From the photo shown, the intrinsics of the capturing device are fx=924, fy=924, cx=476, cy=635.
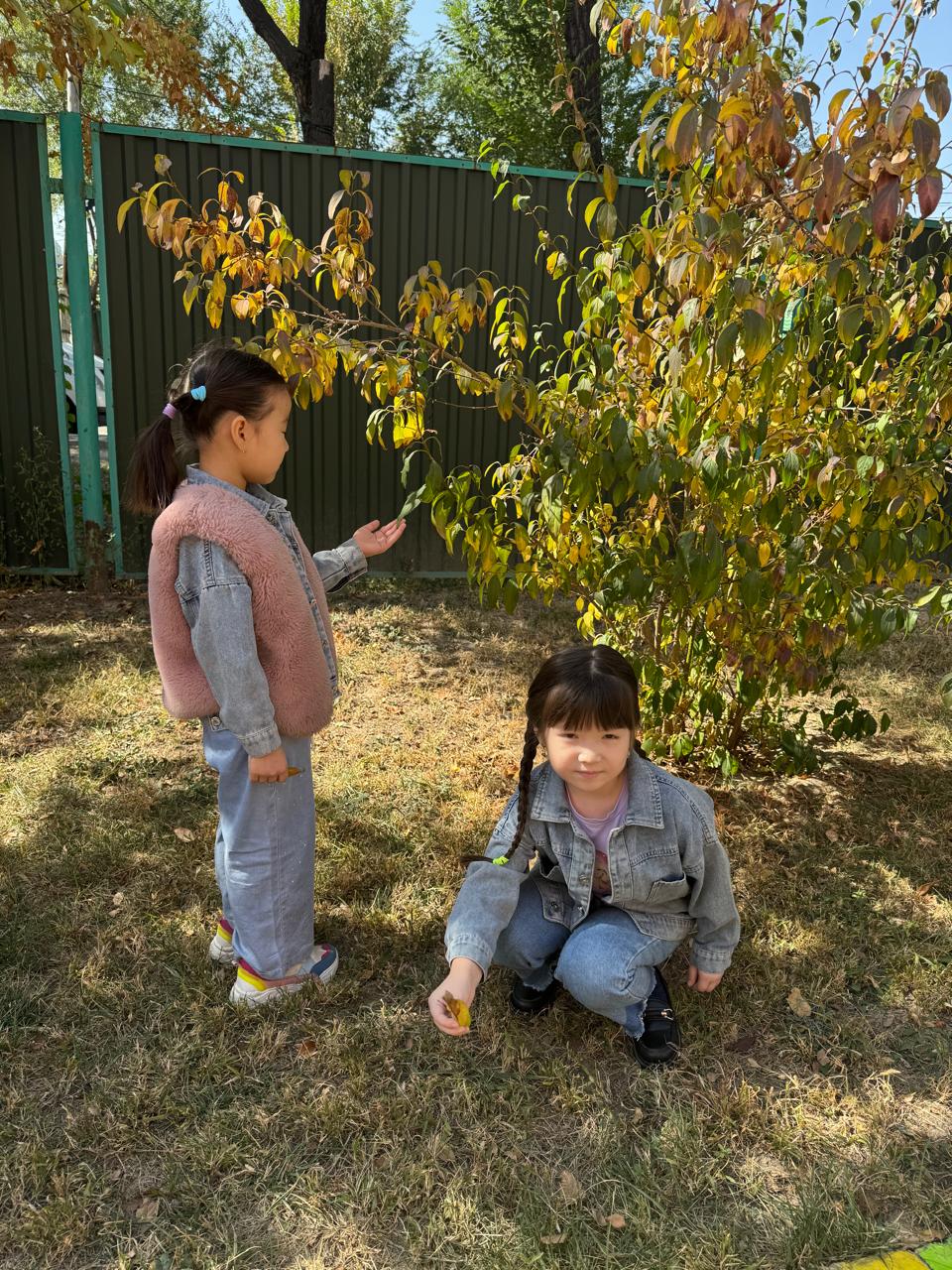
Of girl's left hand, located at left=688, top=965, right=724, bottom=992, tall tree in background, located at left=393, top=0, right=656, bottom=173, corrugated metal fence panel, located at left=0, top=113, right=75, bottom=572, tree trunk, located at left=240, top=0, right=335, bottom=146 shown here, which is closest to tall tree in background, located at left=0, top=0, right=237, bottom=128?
corrugated metal fence panel, located at left=0, top=113, right=75, bottom=572

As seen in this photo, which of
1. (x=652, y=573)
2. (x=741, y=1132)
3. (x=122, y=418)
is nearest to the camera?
(x=741, y=1132)

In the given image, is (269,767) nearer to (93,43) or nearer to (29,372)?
(29,372)

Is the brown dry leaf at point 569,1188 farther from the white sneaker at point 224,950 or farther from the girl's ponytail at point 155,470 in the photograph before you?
the girl's ponytail at point 155,470

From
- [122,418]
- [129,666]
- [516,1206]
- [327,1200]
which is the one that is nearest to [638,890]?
[516,1206]

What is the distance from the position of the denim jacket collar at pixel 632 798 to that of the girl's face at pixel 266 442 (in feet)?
3.06

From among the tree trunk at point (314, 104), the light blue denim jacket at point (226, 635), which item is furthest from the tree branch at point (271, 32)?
the light blue denim jacket at point (226, 635)

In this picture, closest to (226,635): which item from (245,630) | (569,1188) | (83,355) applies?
(245,630)

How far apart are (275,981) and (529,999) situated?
61 centimetres

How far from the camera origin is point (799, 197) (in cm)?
198

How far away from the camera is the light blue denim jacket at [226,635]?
6.15ft

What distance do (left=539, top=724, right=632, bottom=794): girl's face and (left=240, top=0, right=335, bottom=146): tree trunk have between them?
10499 millimetres

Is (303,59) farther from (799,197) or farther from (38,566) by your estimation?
(799,197)

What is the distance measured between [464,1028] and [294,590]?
94 centimetres

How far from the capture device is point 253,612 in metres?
1.94
